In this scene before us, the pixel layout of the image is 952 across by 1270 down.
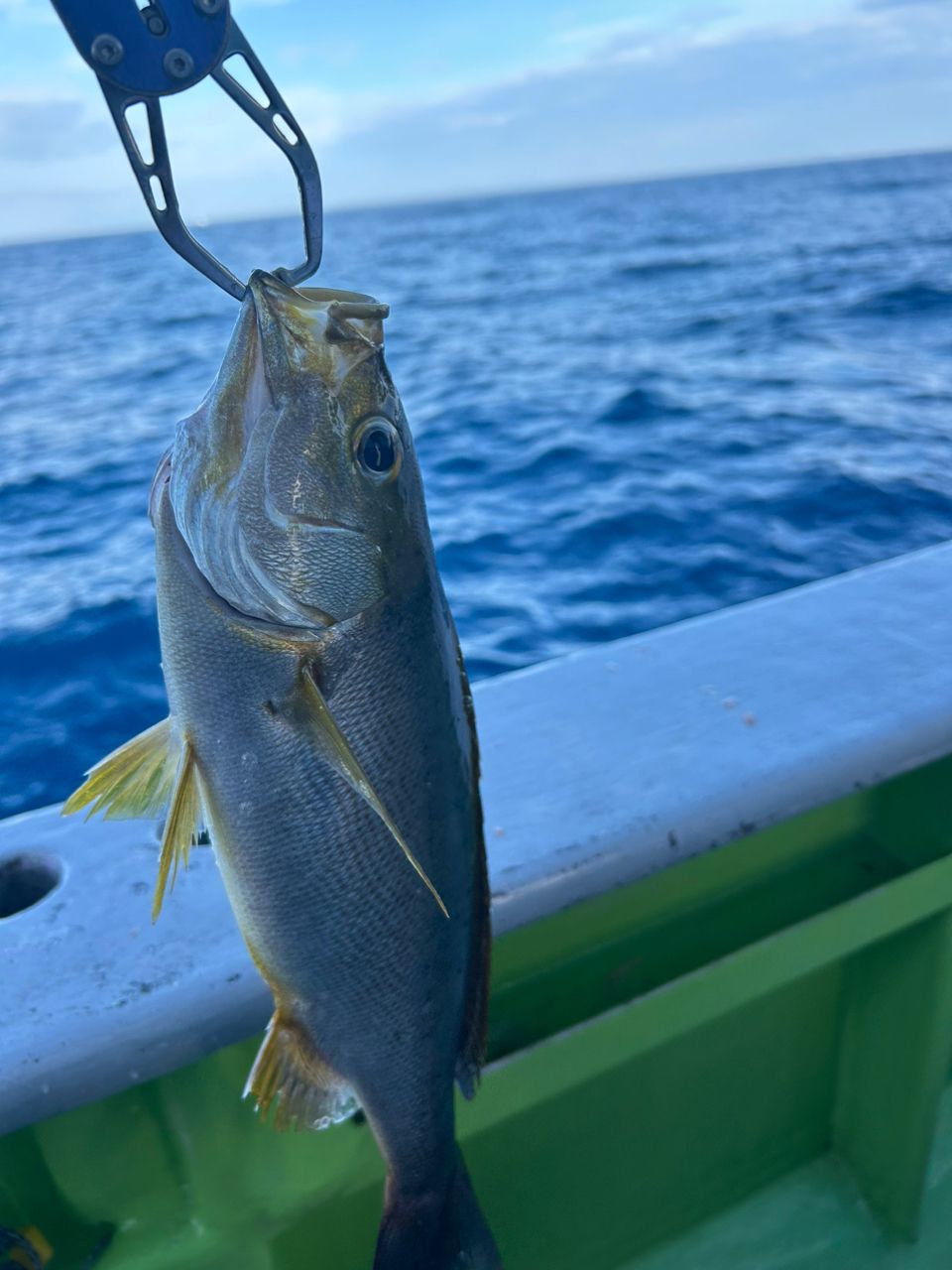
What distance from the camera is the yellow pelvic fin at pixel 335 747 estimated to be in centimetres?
113

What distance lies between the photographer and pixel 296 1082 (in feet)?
4.57

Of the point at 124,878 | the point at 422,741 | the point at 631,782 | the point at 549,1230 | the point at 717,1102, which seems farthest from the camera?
the point at 717,1102

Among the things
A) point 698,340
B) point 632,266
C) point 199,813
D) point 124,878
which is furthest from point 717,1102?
point 632,266

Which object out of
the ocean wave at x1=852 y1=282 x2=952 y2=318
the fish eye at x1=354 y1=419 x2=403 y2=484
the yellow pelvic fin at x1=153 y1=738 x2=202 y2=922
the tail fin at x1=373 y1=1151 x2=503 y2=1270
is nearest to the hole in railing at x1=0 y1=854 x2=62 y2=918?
the yellow pelvic fin at x1=153 y1=738 x2=202 y2=922

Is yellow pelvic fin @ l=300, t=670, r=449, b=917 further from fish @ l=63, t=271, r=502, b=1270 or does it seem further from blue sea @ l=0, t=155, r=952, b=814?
blue sea @ l=0, t=155, r=952, b=814

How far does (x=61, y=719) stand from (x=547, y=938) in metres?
4.50

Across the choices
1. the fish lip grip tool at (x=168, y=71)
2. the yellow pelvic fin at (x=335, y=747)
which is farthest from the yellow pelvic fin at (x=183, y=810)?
the fish lip grip tool at (x=168, y=71)

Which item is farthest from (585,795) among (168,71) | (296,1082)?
(168,71)

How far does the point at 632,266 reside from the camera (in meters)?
25.6

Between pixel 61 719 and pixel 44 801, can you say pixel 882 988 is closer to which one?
pixel 44 801

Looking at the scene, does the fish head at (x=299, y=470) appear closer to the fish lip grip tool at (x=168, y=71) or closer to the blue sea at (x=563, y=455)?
the fish lip grip tool at (x=168, y=71)

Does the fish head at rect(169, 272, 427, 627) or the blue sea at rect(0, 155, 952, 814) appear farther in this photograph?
the blue sea at rect(0, 155, 952, 814)

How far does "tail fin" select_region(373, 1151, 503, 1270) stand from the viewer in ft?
4.66

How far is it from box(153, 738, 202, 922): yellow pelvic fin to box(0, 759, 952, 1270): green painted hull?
1.88 ft
